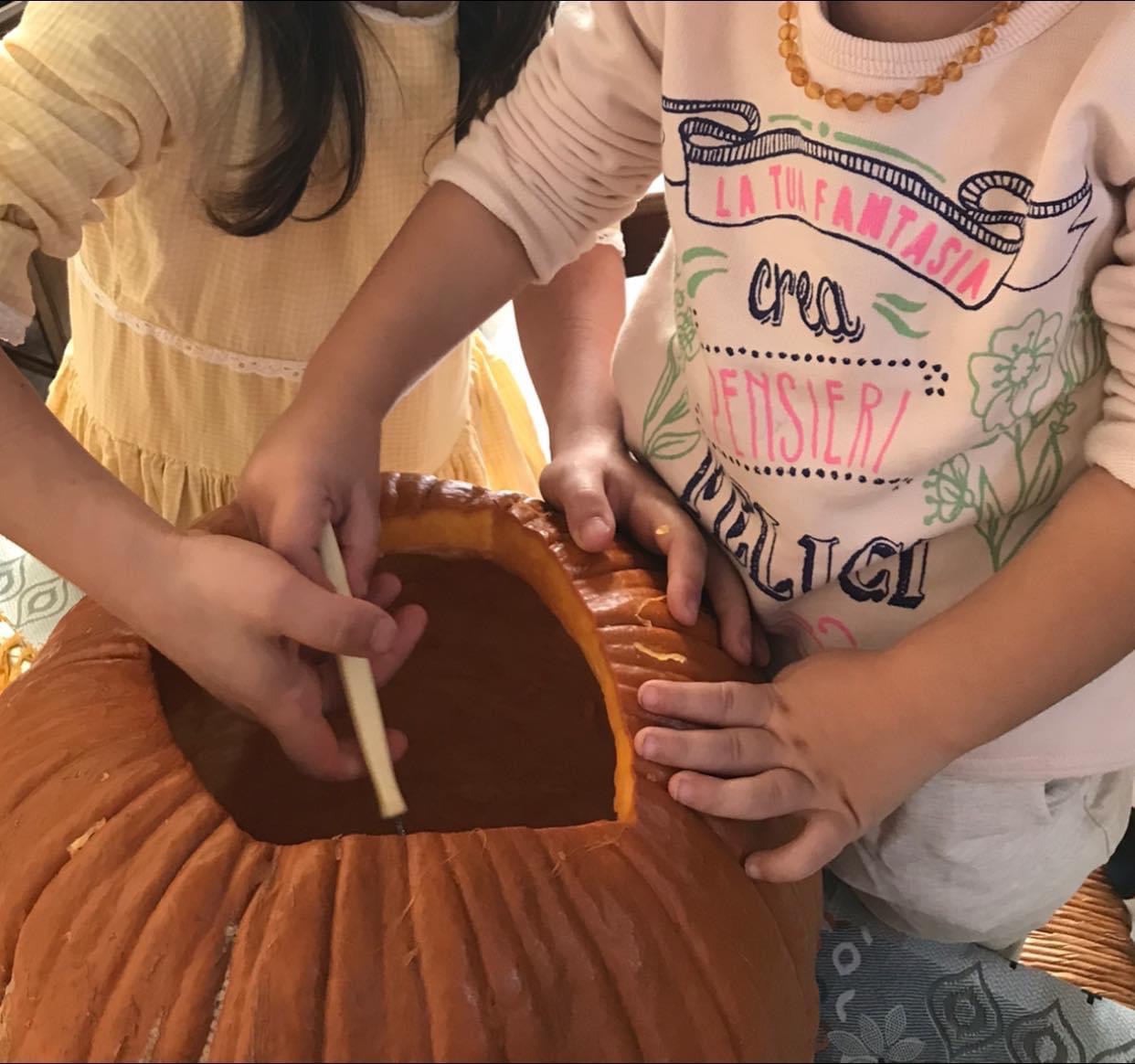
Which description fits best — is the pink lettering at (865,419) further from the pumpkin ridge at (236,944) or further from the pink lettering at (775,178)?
the pumpkin ridge at (236,944)

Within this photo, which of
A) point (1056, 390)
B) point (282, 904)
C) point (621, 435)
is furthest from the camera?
point (621, 435)

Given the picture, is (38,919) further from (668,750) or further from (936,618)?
(936,618)

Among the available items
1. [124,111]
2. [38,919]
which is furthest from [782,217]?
[38,919]

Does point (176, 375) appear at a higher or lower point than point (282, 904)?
higher

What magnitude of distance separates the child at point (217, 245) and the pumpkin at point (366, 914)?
2.4 inches

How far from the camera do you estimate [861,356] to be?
504 millimetres

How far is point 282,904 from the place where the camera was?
37 centimetres

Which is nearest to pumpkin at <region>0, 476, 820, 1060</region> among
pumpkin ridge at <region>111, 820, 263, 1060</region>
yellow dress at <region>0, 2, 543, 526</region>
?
pumpkin ridge at <region>111, 820, 263, 1060</region>

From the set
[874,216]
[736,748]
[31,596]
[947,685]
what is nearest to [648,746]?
[736,748]

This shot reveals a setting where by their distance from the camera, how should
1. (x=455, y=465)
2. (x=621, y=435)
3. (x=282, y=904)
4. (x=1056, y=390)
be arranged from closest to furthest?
(x=282, y=904)
(x=1056, y=390)
(x=621, y=435)
(x=455, y=465)

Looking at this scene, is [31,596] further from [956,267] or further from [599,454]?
[956,267]

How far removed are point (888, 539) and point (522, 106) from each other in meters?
0.29

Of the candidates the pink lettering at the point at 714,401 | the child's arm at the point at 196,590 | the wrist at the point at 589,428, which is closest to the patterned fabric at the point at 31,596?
the child's arm at the point at 196,590

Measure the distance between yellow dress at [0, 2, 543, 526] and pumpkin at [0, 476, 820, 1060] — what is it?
0.21 meters
